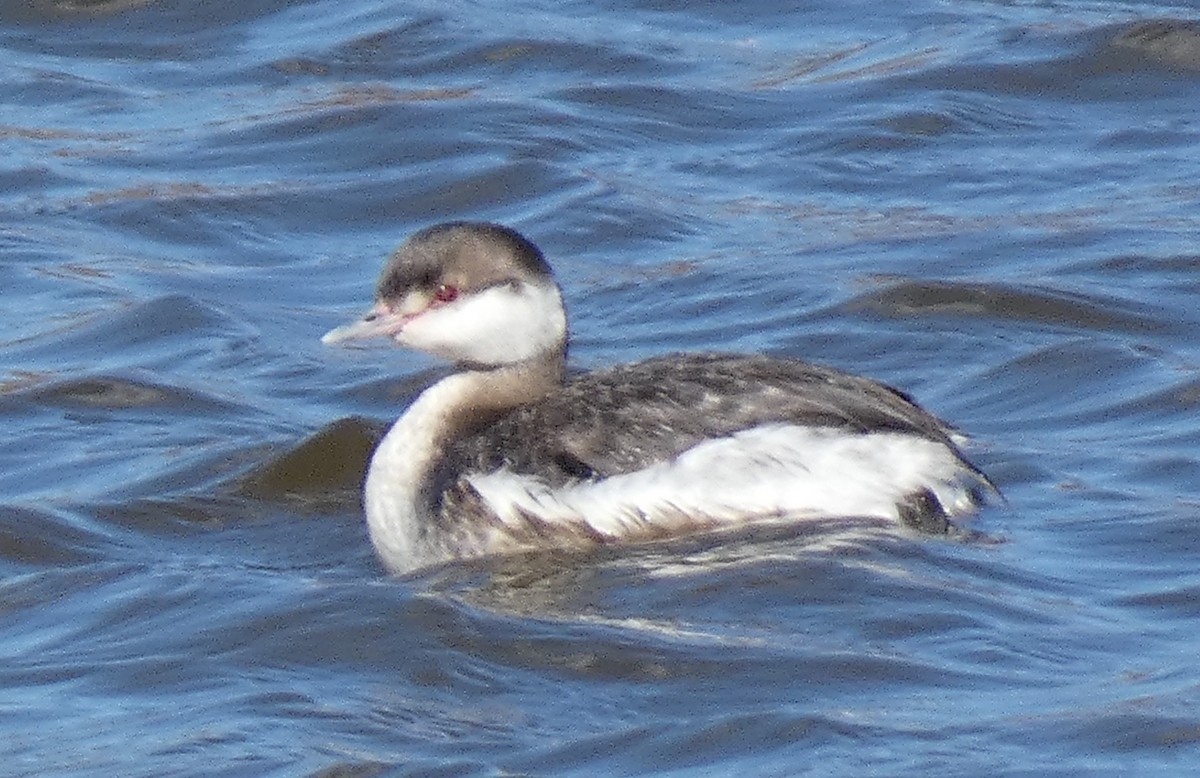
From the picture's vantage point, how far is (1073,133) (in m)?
12.6

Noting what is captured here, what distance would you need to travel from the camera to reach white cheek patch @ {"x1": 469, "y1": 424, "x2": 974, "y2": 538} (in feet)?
25.4

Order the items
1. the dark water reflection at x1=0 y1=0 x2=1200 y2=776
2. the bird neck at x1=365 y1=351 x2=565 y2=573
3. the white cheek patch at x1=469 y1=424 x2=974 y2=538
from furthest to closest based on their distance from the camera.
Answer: the bird neck at x1=365 y1=351 x2=565 y2=573 < the white cheek patch at x1=469 y1=424 x2=974 y2=538 < the dark water reflection at x1=0 y1=0 x2=1200 y2=776

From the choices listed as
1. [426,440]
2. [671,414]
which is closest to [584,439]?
[671,414]

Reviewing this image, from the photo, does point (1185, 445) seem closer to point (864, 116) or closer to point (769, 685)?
point (769, 685)

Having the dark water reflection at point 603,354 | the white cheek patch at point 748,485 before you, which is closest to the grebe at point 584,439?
the white cheek patch at point 748,485

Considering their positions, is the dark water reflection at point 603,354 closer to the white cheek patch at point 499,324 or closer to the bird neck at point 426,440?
the bird neck at point 426,440

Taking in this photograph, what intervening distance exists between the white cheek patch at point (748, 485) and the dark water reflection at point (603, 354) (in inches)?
3.7

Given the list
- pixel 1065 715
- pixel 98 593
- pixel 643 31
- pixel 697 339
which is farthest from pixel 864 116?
pixel 1065 715

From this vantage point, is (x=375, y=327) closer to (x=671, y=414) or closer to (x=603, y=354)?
(x=671, y=414)

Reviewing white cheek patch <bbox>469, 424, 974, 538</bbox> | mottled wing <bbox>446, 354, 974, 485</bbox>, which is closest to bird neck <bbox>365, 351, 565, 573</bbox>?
mottled wing <bbox>446, 354, 974, 485</bbox>

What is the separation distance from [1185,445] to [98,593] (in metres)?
3.28

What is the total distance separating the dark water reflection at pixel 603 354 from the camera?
22.4ft

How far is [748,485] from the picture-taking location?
775 cm

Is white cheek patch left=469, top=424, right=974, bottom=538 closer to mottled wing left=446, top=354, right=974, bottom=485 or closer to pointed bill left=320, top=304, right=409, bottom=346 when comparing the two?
mottled wing left=446, top=354, right=974, bottom=485
